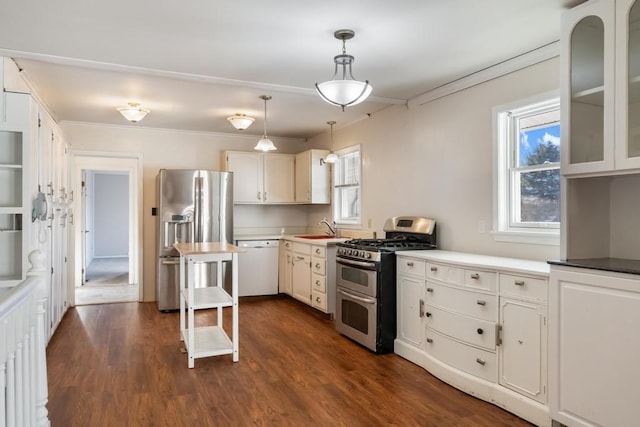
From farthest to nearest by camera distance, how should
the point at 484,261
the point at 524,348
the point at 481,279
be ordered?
the point at 484,261
the point at 481,279
the point at 524,348

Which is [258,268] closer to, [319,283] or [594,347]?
[319,283]

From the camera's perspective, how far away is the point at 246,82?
379cm

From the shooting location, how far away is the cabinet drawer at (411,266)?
3442 millimetres

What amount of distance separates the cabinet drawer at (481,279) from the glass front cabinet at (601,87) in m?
0.81

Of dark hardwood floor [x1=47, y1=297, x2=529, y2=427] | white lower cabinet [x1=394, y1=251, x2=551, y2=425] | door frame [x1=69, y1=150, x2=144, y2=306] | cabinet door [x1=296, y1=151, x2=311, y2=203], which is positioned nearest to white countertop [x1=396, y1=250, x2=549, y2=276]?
white lower cabinet [x1=394, y1=251, x2=551, y2=425]

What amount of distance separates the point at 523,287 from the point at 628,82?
1248 mm

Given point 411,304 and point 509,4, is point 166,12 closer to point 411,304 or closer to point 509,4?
point 509,4

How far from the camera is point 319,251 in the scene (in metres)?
5.03

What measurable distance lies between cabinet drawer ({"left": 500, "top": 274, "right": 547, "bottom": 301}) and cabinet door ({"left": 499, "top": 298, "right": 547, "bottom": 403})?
0.17 feet

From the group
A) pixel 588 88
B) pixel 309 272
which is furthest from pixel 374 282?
pixel 588 88

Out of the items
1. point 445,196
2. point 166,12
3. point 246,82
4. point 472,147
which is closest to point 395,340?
point 445,196

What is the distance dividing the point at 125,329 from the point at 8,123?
2402mm

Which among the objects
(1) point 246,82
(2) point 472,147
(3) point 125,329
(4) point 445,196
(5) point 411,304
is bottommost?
(3) point 125,329

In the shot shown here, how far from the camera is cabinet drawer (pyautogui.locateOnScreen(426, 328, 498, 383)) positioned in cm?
280
